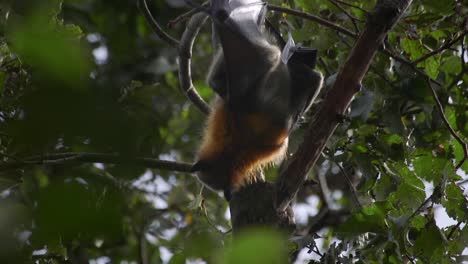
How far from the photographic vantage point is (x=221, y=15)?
391cm

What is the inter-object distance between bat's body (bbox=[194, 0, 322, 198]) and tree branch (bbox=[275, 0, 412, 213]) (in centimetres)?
75

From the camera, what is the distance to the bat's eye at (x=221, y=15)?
3885 millimetres

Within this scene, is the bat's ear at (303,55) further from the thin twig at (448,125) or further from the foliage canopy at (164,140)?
the thin twig at (448,125)

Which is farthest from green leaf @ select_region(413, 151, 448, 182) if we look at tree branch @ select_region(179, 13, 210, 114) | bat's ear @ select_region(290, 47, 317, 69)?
tree branch @ select_region(179, 13, 210, 114)

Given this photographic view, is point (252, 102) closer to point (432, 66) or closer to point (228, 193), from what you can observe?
point (228, 193)

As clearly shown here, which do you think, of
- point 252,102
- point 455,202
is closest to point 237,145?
point 252,102

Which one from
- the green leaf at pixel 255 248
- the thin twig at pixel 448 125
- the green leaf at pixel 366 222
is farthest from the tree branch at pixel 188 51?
the green leaf at pixel 255 248

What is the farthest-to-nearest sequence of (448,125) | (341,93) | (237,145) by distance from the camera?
(237,145)
(448,125)
(341,93)

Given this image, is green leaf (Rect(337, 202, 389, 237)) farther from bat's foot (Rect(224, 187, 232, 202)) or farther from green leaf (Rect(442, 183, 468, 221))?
bat's foot (Rect(224, 187, 232, 202))

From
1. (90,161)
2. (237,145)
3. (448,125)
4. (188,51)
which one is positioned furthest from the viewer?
(237,145)

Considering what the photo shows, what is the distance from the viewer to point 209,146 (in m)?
4.82

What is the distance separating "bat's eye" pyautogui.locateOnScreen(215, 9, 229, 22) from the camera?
12.7 feet

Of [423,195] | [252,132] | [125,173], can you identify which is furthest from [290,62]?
[125,173]

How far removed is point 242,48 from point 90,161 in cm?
246
